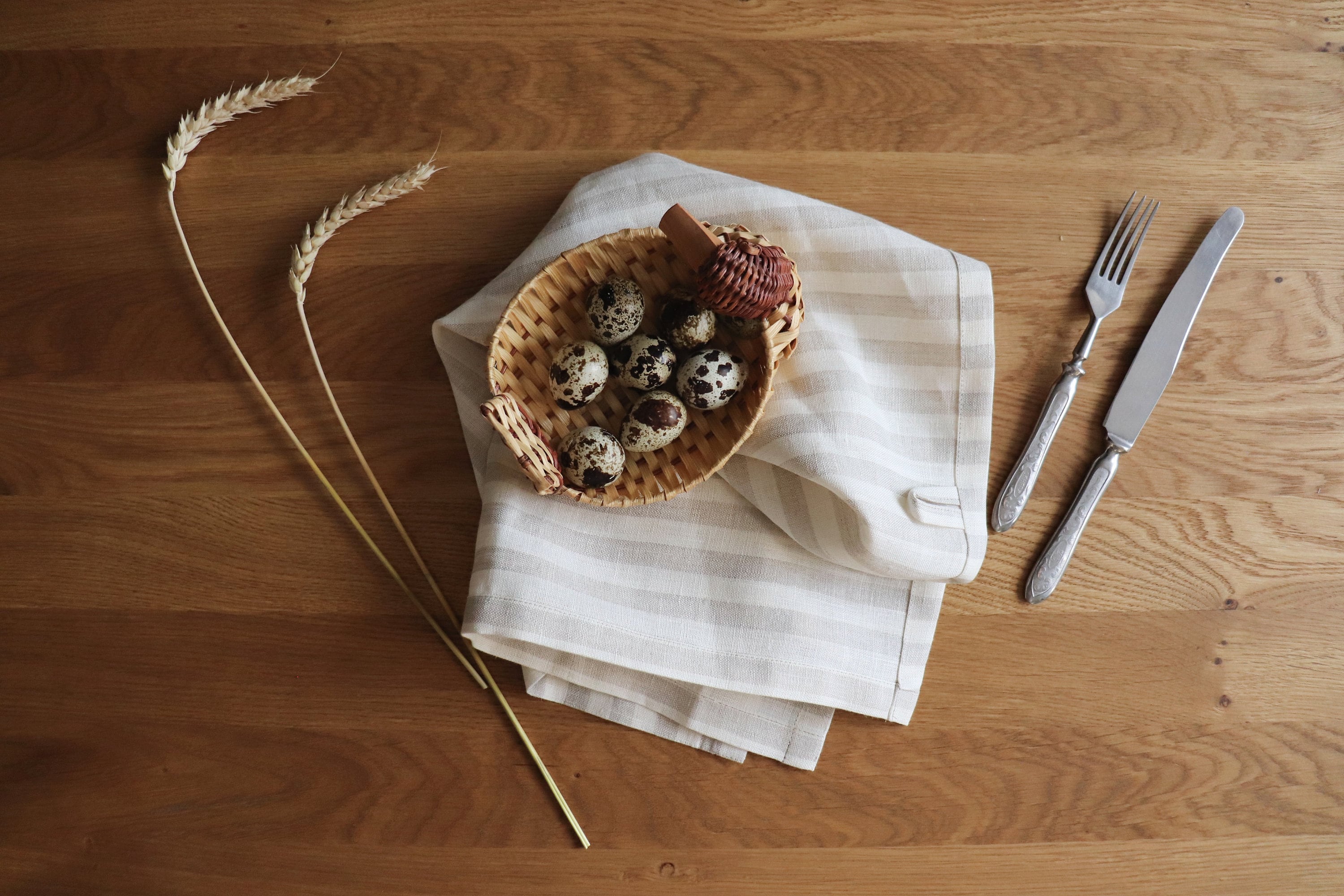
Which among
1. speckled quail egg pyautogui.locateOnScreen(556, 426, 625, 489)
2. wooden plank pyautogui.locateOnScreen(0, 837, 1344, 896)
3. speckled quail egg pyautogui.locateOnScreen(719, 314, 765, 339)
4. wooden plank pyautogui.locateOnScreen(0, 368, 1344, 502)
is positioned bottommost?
wooden plank pyautogui.locateOnScreen(0, 837, 1344, 896)

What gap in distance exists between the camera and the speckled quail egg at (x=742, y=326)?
76cm

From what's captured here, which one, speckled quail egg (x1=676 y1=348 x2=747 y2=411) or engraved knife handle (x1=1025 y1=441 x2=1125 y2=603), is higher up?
speckled quail egg (x1=676 y1=348 x2=747 y2=411)

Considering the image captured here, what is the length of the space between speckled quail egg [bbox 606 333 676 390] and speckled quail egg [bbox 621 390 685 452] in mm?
15

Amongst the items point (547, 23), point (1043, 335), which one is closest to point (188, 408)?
point (547, 23)

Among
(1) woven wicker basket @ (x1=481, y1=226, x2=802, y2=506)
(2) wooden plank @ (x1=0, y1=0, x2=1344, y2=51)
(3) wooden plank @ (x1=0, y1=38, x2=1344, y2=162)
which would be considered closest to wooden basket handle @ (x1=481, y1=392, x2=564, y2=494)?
(1) woven wicker basket @ (x1=481, y1=226, x2=802, y2=506)

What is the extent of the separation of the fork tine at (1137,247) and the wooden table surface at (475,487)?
0.02 metres

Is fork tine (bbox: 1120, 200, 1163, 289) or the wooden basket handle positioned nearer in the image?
the wooden basket handle

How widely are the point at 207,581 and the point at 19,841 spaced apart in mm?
323

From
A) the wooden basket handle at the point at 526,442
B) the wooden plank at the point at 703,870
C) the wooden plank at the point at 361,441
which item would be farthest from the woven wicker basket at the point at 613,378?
the wooden plank at the point at 703,870

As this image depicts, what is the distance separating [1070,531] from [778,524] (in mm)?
315

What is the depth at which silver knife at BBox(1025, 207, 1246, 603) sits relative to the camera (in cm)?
86

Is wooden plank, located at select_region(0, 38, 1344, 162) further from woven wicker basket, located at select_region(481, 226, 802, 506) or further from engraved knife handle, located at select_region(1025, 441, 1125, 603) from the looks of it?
engraved knife handle, located at select_region(1025, 441, 1125, 603)

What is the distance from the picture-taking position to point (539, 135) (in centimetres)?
91

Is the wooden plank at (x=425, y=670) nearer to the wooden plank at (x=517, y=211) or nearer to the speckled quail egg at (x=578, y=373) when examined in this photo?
the speckled quail egg at (x=578, y=373)
